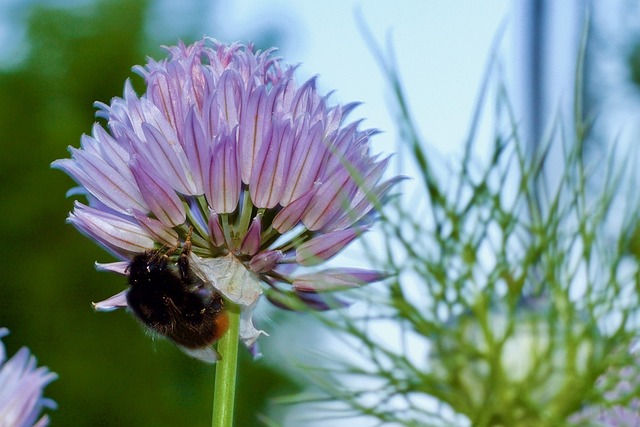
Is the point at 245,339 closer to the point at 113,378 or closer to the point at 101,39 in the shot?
the point at 113,378

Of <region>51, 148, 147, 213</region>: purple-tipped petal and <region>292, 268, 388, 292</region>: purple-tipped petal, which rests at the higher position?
<region>51, 148, 147, 213</region>: purple-tipped petal

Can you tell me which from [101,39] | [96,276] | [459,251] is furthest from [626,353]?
Answer: [101,39]

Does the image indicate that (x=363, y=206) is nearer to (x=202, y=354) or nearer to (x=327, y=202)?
(x=327, y=202)

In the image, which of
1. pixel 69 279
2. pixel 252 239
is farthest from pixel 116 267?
Result: pixel 69 279

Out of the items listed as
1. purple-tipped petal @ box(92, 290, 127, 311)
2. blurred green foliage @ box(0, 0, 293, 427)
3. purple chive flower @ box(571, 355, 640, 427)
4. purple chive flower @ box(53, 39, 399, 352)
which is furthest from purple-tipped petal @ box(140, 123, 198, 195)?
blurred green foliage @ box(0, 0, 293, 427)

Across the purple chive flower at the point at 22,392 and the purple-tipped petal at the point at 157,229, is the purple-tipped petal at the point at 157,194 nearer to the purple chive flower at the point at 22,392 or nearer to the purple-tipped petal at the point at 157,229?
the purple-tipped petal at the point at 157,229

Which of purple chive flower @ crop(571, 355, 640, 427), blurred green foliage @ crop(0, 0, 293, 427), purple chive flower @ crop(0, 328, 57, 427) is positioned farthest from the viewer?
blurred green foliage @ crop(0, 0, 293, 427)

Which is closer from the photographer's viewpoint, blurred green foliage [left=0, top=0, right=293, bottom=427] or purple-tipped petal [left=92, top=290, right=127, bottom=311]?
purple-tipped petal [left=92, top=290, right=127, bottom=311]

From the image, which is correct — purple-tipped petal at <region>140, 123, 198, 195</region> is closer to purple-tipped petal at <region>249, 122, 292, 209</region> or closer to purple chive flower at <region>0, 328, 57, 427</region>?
purple-tipped petal at <region>249, 122, 292, 209</region>
